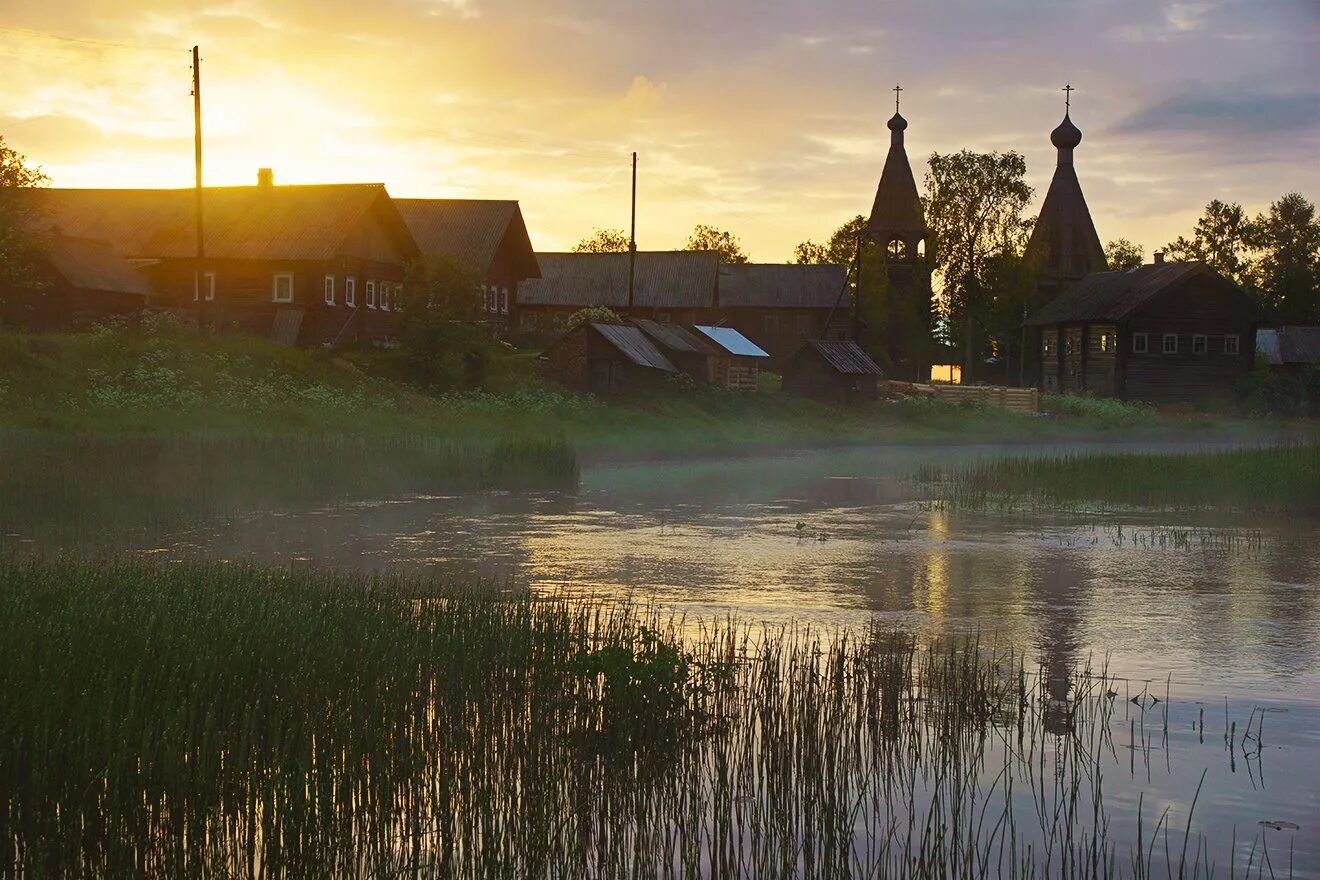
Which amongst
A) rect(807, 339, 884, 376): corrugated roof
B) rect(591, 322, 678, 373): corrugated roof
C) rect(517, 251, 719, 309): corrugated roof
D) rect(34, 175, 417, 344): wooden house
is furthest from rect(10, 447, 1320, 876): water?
rect(517, 251, 719, 309): corrugated roof

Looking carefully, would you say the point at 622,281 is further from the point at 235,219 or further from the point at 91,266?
the point at 91,266

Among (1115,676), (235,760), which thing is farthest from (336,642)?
(1115,676)

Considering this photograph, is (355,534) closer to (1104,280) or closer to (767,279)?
(1104,280)

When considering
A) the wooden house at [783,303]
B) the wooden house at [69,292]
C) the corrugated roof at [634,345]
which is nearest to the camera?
the wooden house at [69,292]

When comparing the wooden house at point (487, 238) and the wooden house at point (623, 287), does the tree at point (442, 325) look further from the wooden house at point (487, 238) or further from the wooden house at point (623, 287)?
the wooden house at point (623, 287)

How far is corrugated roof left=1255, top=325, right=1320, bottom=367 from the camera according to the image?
240 feet

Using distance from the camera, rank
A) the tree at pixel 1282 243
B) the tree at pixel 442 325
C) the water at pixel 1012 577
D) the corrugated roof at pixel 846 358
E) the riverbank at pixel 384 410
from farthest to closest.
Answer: the tree at pixel 1282 243
the corrugated roof at pixel 846 358
the tree at pixel 442 325
the riverbank at pixel 384 410
the water at pixel 1012 577

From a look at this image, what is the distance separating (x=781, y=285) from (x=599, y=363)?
1365 inches

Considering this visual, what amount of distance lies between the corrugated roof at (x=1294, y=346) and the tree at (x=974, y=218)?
44.6 feet

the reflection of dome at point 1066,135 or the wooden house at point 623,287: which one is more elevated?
the reflection of dome at point 1066,135

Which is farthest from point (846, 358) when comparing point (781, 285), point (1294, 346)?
point (1294, 346)

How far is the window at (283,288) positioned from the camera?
48500 mm

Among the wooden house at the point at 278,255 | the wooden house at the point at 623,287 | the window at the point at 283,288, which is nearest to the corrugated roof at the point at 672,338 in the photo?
the wooden house at the point at 278,255

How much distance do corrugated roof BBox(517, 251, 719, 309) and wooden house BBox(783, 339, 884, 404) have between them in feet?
61.2
